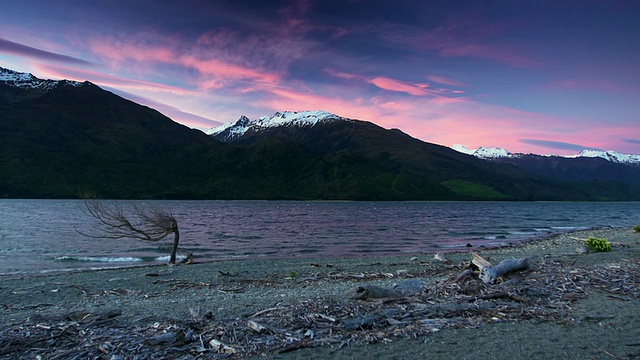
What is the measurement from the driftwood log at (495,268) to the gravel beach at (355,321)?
276mm

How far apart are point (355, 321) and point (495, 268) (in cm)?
795

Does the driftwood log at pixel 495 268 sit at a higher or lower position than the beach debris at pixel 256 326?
higher

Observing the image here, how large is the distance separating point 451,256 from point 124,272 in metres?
24.3

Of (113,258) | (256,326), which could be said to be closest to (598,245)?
(256,326)

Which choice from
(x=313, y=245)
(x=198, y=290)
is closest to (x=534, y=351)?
(x=198, y=290)

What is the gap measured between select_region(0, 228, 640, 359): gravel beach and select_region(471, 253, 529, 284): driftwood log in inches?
10.9

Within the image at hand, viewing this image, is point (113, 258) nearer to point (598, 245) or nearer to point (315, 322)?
point (315, 322)

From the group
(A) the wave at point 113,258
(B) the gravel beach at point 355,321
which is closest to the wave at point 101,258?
(A) the wave at point 113,258

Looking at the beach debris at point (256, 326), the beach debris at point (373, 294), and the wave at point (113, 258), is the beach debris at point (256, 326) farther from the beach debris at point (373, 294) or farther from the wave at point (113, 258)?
the wave at point (113, 258)

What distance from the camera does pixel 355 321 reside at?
10.9 metres

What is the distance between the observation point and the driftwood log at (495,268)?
15816 millimetres

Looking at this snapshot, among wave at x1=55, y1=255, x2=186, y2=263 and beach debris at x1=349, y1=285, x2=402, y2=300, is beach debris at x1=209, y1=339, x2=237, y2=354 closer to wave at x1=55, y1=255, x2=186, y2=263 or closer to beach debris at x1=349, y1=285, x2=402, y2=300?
beach debris at x1=349, y1=285, x2=402, y2=300

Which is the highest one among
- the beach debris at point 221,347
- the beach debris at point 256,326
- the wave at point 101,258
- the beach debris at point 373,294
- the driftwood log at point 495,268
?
the driftwood log at point 495,268

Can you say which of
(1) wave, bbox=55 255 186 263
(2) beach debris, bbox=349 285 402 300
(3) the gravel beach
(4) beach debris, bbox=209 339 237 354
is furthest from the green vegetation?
(1) wave, bbox=55 255 186 263
